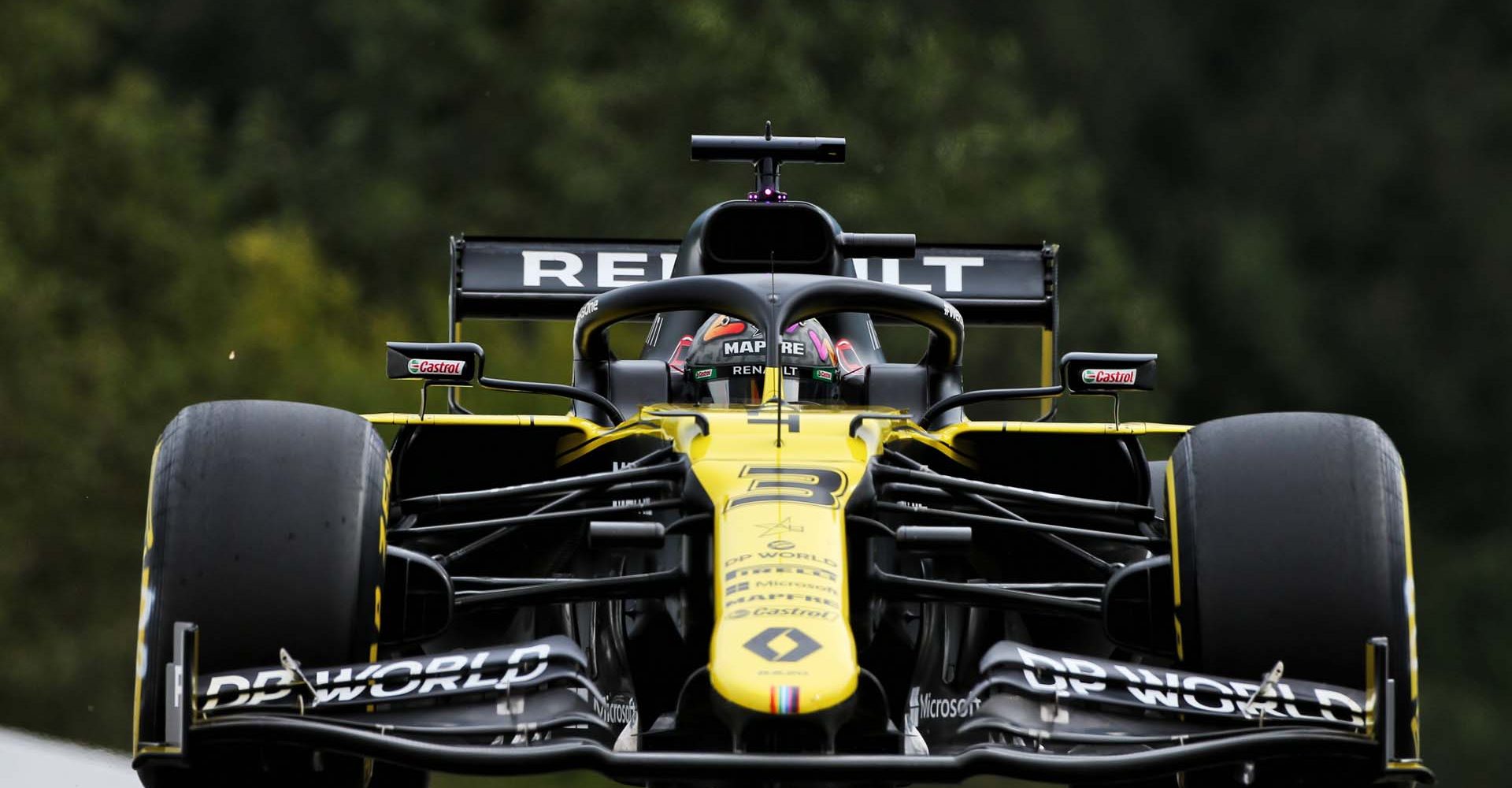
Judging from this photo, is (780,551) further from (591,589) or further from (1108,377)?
Answer: (1108,377)

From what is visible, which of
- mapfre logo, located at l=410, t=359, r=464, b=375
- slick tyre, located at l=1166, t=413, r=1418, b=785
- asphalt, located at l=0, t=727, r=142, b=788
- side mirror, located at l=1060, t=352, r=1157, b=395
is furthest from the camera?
asphalt, located at l=0, t=727, r=142, b=788

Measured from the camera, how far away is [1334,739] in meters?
5.93

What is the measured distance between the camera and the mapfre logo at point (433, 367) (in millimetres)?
7246

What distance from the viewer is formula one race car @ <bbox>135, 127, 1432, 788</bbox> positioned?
19.4 ft

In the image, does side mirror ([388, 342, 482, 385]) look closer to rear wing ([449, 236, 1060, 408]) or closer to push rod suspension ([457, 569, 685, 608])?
push rod suspension ([457, 569, 685, 608])

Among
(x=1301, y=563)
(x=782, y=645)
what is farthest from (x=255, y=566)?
(x=1301, y=563)

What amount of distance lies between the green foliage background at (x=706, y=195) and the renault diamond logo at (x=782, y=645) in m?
26.1

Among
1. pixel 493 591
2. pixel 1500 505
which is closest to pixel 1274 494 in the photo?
pixel 493 591

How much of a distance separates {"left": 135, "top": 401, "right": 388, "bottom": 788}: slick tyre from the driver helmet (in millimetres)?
2242

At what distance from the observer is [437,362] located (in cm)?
730

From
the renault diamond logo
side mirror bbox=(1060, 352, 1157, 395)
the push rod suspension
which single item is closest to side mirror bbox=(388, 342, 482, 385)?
the push rod suspension

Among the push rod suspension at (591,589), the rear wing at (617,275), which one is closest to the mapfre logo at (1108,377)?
the push rod suspension at (591,589)

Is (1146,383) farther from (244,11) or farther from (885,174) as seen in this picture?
(244,11)

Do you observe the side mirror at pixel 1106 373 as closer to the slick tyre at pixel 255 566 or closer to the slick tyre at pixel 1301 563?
the slick tyre at pixel 1301 563
